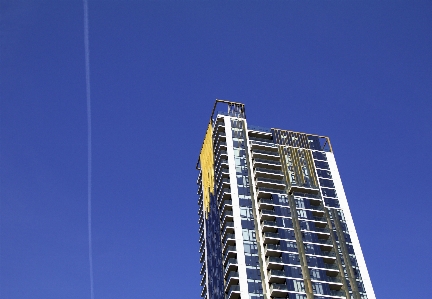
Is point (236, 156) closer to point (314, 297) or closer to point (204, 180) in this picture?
point (204, 180)

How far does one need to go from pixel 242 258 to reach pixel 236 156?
26.4 meters

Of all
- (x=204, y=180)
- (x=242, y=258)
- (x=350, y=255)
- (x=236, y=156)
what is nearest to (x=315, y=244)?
(x=350, y=255)

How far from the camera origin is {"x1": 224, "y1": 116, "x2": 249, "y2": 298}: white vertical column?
316 ft

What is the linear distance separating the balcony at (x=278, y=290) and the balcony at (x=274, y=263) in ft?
11.5

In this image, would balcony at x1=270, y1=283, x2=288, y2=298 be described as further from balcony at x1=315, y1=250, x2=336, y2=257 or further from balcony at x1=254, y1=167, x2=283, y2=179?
balcony at x1=254, y1=167, x2=283, y2=179

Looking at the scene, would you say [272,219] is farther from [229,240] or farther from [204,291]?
[204,291]

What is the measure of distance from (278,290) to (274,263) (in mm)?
5696

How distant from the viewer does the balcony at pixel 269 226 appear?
10452 cm

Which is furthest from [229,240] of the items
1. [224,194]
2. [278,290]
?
[278,290]

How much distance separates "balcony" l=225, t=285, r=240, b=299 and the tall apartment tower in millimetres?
179

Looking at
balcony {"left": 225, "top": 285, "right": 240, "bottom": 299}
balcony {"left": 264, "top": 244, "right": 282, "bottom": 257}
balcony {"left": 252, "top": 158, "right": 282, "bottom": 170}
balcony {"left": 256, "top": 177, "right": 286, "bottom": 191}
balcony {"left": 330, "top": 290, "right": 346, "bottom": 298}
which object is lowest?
balcony {"left": 330, "top": 290, "right": 346, "bottom": 298}

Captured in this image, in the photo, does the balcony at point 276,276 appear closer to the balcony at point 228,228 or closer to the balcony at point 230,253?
the balcony at point 230,253

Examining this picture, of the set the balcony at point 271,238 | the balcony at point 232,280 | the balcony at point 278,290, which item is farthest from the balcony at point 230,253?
the balcony at point 278,290

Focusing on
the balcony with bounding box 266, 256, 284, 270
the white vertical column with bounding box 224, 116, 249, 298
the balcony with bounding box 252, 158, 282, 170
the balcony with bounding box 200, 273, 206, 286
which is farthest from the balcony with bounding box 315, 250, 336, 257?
the balcony with bounding box 200, 273, 206, 286
